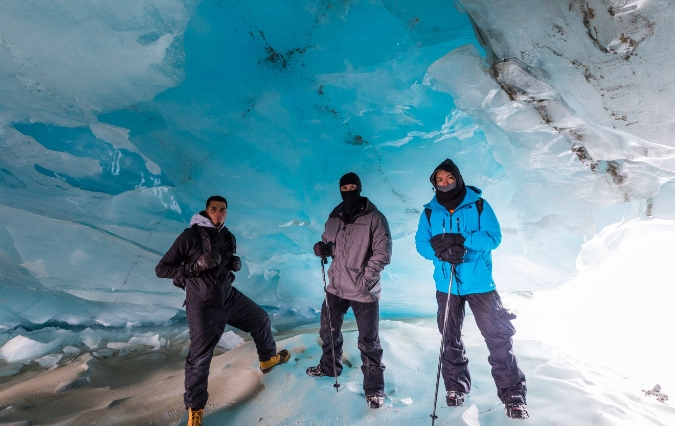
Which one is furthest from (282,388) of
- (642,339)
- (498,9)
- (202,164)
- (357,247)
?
(642,339)

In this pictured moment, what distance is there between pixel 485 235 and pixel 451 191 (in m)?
0.43

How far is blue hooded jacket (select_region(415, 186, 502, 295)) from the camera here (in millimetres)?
2670

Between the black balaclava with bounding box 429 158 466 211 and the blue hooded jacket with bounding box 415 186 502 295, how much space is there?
4cm

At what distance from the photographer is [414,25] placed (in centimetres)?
357

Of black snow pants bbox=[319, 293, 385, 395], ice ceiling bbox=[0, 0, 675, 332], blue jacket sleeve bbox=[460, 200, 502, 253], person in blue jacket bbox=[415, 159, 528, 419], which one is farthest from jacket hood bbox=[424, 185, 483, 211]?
ice ceiling bbox=[0, 0, 675, 332]

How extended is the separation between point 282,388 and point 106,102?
12.5 feet

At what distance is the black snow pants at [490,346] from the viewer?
2.54 metres

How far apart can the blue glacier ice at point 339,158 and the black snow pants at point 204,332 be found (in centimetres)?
35

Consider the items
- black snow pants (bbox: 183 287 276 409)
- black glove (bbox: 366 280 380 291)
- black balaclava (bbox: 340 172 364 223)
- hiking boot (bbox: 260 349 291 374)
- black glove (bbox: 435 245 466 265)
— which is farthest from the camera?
hiking boot (bbox: 260 349 291 374)

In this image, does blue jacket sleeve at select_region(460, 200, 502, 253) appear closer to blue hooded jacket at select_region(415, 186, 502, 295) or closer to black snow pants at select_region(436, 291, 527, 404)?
blue hooded jacket at select_region(415, 186, 502, 295)

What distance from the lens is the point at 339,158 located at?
506cm

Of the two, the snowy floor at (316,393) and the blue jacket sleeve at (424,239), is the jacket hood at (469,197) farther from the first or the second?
the snowy floor at (316,393)

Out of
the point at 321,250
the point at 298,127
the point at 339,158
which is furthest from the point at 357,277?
the point at 298,127

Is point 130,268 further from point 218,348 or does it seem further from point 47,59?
point 47,59
